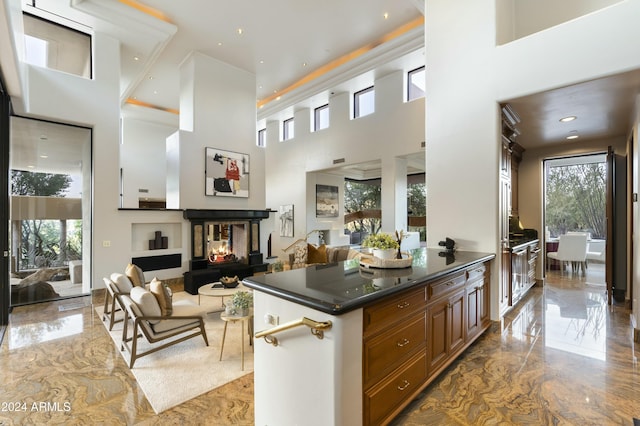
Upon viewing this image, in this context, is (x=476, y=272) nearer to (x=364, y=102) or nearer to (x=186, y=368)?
(x=186, y=368)

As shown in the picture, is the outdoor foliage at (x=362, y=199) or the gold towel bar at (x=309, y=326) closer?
the gold towel bar at (x=309, y=326)

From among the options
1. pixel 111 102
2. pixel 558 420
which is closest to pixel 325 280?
pixel 558 420

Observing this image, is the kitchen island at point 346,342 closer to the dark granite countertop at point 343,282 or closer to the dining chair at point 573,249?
the dark granite countertop at point 343,282

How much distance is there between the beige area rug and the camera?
2.57 metres

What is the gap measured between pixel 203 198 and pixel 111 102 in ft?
8.76

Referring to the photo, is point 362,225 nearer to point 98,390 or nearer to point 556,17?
point 556,17

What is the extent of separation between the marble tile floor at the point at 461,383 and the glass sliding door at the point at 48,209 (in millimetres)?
1529

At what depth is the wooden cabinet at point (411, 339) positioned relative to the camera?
6.07 feet

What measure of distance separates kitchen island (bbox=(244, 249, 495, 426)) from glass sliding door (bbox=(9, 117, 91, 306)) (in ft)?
18.0

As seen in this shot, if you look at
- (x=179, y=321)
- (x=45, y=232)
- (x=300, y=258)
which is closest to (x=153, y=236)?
(x=45, y=232)

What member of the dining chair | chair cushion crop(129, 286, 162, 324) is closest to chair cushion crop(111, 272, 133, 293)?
chair cushion crop(129, 286, 162, 324)

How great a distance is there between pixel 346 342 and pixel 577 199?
11.2m

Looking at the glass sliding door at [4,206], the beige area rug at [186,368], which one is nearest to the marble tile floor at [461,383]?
the beige area rug at [186,368]

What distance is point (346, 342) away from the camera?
64.6 inches
